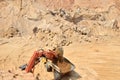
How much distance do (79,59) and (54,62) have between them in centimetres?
166

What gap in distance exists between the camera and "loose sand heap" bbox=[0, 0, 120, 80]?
6828 millimetres

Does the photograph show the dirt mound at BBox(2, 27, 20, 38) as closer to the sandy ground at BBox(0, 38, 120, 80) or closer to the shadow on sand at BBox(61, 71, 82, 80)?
the sandy ground at BBox(0, 38, 120, 80)

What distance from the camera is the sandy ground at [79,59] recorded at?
6.63 meters

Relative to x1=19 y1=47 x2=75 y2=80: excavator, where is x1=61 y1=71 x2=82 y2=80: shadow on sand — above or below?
below

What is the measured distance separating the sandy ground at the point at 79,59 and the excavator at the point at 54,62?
157 mm

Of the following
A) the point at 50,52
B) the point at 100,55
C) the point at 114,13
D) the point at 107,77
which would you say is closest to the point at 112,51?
the point at 100,55

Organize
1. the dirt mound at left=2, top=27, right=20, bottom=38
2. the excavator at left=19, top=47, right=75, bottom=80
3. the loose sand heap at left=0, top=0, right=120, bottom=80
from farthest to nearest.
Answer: the dirt mound at left=2, top=27, right=20, bottom=38 < the loose sand heap at left=0, top=0, right=120, bottom=80 < the excavator at left=19, top=47, right=75, bottom=80

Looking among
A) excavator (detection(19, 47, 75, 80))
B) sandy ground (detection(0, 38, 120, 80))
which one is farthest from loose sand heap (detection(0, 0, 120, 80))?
excavator (detection(19, 47, 75, 80))

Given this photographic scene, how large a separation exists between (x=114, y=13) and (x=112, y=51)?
8378 mm

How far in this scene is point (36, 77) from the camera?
20.5ft

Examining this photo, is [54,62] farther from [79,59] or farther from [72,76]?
[79,59]

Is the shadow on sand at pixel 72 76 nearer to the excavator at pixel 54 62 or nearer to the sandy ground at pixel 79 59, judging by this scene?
the sandy ground at pixel 79 59

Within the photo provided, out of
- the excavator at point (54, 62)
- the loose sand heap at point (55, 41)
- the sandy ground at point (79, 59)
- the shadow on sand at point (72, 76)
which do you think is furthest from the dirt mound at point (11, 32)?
the shadow on sand at point (72, 76)

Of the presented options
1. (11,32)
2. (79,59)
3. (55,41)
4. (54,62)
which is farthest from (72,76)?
(11,32)
